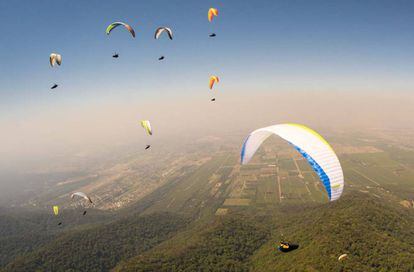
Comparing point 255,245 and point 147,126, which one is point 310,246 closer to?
point 255,245

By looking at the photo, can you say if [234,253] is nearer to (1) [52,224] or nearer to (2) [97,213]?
(2) [97,213]

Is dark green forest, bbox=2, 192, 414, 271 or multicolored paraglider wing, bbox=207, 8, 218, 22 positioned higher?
multicolored paraglider wing, bbox=207, 8, 218, 22

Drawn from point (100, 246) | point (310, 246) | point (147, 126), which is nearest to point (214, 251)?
point (310, 246)

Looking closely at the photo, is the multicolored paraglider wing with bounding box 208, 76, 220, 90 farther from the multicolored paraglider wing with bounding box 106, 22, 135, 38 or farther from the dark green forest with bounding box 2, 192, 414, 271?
the dark green forest with bounding box 2, 192, 414, 271

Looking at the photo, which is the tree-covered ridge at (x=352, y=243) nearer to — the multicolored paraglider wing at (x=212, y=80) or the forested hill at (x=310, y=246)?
the forested hill at (x=310, y=246)

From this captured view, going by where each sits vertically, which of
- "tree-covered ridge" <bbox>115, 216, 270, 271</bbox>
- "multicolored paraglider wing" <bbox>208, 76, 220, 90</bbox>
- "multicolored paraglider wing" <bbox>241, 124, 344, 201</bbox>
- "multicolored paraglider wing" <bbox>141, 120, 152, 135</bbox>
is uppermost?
"multicolored paraglider wing" <bbox>208, 76, 220, 90</bbox>

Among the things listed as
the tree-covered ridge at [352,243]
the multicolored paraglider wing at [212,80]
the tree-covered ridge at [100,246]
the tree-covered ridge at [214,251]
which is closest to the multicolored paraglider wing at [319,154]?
the multicolored paraglider wing at [212,80]

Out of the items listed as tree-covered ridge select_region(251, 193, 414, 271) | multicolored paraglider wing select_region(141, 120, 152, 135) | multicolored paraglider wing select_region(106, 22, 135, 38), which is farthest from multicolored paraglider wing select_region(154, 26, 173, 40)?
tree-covered ridge select_region(251, 193, 414, 271)

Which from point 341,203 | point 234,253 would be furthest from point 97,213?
point 341,203
